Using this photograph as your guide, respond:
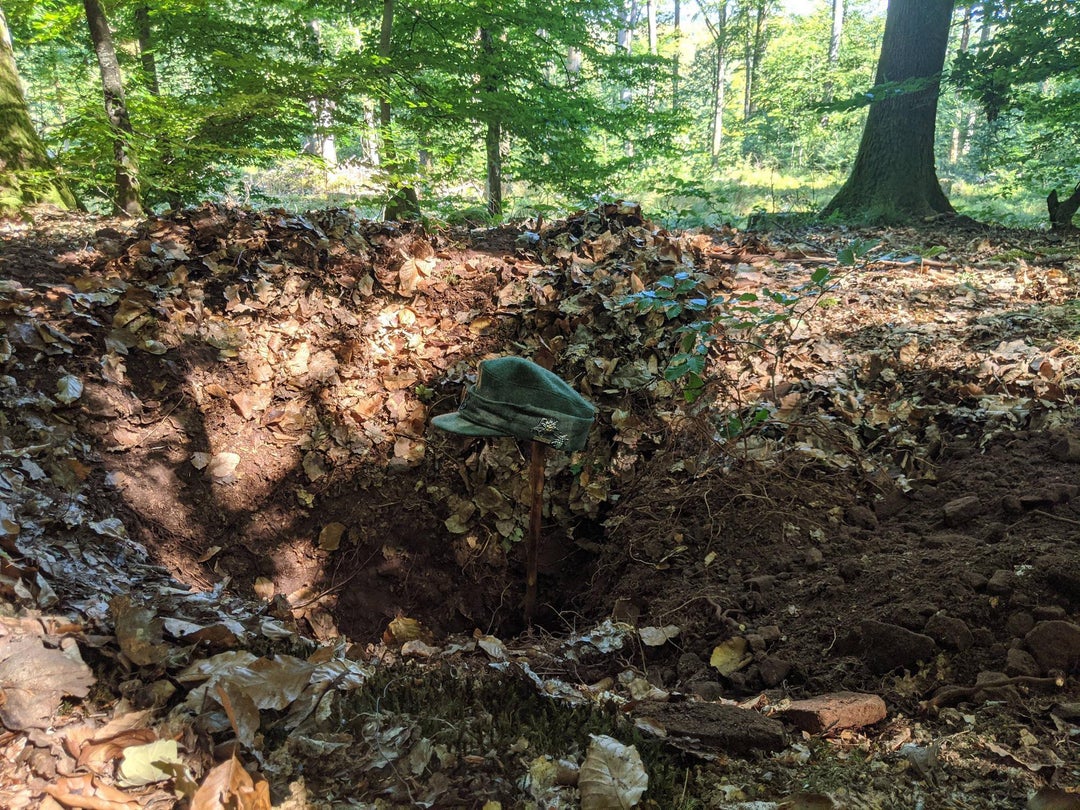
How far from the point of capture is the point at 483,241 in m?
4.92

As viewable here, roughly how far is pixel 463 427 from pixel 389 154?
4141 mm

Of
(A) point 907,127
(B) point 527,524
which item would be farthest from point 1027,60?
(B) point 527,524

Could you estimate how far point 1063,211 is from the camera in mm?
6156

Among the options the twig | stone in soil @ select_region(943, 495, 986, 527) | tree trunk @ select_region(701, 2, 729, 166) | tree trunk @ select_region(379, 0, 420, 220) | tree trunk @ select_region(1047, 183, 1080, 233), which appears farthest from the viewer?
tree trunk @ select_region(701, 2, 729, 166)

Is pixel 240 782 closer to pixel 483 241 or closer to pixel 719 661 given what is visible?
pixel 719 661

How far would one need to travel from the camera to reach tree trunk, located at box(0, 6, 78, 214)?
507cm

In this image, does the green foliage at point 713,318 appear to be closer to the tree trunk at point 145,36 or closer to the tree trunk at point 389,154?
the tree trunk at point 389,154

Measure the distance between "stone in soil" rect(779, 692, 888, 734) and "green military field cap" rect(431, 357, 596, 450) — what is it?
3.91 feet

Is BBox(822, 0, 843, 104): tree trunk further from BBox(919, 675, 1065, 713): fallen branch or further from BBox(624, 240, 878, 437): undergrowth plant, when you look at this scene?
BBox(919, 675, 1065, 713): fallen branch

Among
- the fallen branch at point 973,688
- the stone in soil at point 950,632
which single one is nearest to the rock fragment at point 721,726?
the fallen branch at point 973,688

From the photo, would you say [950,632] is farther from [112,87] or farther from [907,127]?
[907,127]

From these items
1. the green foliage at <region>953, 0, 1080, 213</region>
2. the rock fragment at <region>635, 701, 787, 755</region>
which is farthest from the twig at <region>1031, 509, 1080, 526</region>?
the green foliage at <region>953, 0, 1080, 213</region>

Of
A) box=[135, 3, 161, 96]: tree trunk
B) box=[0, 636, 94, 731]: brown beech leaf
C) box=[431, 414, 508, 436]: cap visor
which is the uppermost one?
A: box=[135, 3, 161, 96]: tree trunk

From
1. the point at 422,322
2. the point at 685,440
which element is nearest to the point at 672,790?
the point at 685,440
